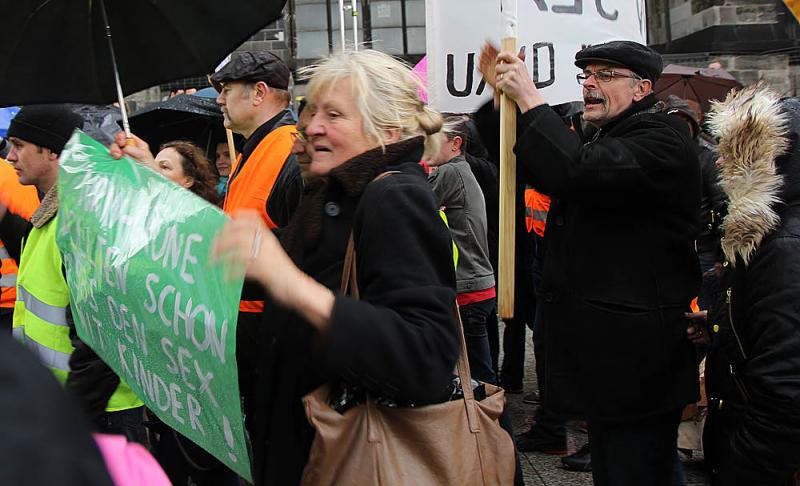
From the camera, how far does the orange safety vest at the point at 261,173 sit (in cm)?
375

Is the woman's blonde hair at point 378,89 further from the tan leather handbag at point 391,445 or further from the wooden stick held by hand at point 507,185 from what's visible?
the wooden stick held by hand at point 507,185

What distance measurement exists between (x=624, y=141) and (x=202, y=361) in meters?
1.71

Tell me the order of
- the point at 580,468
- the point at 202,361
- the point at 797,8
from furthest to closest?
the point at 580,468 < the point at 797,8 < the point at 202,361

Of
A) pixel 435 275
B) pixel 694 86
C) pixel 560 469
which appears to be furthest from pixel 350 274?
pixel 694 86

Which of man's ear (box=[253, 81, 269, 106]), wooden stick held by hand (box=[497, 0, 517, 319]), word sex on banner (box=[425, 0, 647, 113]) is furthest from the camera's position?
man's ear (box=[253, 81, 269, 106])

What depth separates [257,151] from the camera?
3910 millimetres

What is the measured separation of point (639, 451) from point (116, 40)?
2.17m

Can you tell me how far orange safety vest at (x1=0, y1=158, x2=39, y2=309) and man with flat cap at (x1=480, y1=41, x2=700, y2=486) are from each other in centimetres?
233

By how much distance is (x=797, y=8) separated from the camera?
3.37 metres

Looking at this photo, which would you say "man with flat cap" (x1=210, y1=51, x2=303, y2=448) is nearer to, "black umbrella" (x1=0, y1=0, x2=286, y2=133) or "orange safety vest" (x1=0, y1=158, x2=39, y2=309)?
"black umbrella" (x1=0, y1=0, x2=286, y2=133)

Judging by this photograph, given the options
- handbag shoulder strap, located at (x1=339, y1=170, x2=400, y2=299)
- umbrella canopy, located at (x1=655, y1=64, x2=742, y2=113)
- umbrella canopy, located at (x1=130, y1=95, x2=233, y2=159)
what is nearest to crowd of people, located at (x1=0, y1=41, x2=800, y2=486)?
handbag shoulder strap, located at (x1=339, y1=170, x2=400, y2=299)

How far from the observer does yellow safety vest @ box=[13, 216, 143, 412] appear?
3.27 metres

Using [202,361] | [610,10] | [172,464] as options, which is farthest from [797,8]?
[172,464]

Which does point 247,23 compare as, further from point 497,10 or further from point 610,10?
point 610,10
